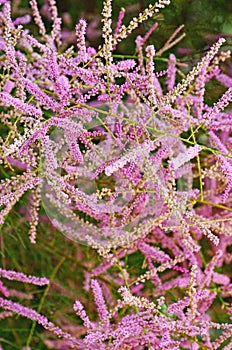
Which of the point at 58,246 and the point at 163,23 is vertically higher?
the point at 163,23

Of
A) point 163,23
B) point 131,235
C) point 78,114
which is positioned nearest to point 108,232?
point 131,235

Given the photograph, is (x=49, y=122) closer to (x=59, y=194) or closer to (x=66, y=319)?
(x=59, y=194)

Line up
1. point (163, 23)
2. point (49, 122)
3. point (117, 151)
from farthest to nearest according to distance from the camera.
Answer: point (163, 23) → point (117, 151) → point (49, 122)

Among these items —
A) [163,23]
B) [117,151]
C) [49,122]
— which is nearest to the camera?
[49,122]

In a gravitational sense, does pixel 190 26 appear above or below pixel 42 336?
above

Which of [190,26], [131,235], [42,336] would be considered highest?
[190,26]

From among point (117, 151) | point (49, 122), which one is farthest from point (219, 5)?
point (49, 122)

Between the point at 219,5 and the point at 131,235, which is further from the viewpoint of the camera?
the point at 219,5

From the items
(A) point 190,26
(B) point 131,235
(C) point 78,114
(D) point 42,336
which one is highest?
(A) point 190,26

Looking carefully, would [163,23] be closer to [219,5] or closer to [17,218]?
[219,5]
